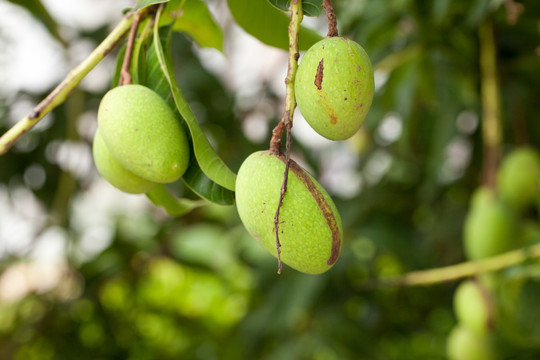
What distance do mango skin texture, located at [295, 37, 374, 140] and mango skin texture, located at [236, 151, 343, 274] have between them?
0.16 ft

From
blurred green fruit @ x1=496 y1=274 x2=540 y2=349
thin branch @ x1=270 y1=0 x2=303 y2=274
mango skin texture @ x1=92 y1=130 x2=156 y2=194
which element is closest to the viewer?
thin branch @ x1=270 y1=0 x2=303 y2=274

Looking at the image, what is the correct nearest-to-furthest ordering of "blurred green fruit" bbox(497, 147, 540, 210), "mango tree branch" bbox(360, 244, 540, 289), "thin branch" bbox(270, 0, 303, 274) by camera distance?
"thin branch" bbox(270, 0, 303, 274)
"mango tree branch" bbox(360, 244, 540, 289)
"blurred green fruit" bbox(497, 147, 540, 210)

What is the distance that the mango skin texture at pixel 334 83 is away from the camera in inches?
15.7

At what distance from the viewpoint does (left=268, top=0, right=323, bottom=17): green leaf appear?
0.43 m

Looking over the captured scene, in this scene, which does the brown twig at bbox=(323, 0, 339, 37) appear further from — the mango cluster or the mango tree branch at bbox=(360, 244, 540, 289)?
the mango cluster

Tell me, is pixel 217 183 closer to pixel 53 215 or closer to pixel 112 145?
pixel 112 145

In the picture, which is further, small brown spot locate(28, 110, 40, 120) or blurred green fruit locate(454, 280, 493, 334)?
blurred green fruit locate(454, 280, 493, 334)

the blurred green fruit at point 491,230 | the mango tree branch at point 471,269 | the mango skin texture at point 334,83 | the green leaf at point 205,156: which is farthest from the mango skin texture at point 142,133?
the blurred green fruit at point 491,230

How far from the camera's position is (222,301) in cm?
216

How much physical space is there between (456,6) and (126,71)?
737 millimetres

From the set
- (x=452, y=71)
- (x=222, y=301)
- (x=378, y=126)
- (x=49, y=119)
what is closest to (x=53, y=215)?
(x=49, y=119)

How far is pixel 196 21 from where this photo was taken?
2.08 ft

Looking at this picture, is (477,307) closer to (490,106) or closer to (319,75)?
(490,106)

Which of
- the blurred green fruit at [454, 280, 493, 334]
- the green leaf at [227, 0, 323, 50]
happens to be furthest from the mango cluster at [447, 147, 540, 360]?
the green leaf at [227, 0, 323, 50]
